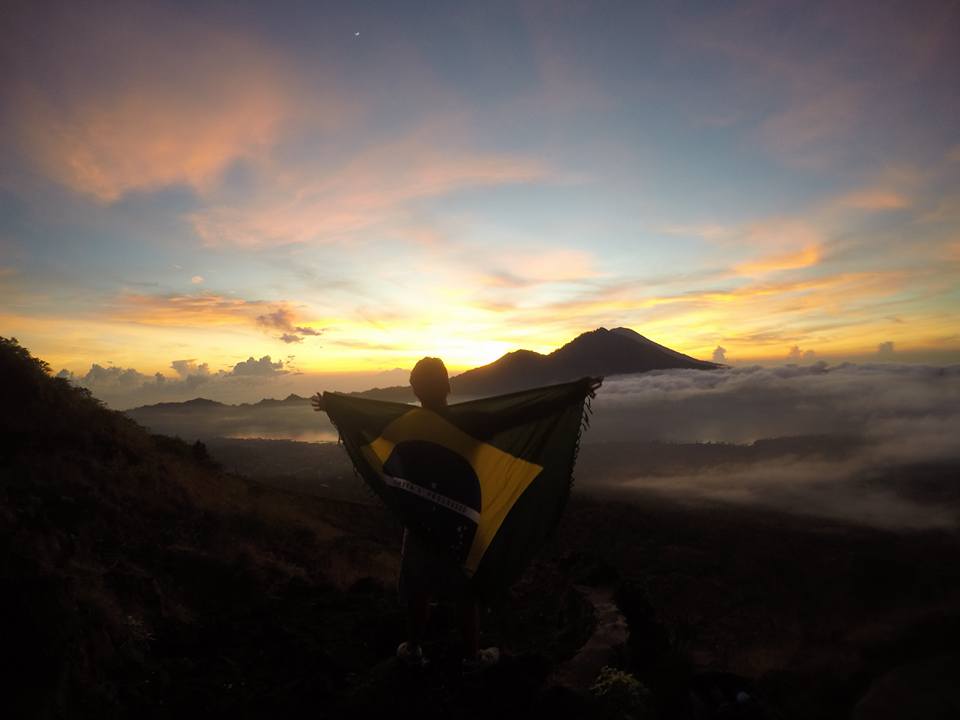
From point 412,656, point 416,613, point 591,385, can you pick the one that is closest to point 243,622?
point 412,656

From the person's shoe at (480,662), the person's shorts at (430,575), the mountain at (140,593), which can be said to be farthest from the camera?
the person's shorts at (430,575)

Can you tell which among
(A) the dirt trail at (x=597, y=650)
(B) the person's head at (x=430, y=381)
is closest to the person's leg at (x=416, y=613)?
(A) the dirt trail at (x=597, y=650)

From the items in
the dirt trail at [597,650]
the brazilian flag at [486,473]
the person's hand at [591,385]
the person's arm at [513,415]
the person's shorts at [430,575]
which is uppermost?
the person's hand at [591,385]

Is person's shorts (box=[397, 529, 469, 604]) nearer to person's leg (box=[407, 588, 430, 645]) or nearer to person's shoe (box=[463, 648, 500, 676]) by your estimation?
person's leg (box=[407, 588, 430, 645])

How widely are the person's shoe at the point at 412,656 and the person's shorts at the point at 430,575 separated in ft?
1.74

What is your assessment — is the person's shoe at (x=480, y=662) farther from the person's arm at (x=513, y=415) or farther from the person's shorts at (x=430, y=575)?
the person's arm at (x=513, y=415)

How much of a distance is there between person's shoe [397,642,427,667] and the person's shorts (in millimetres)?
531

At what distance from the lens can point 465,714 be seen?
4.73 metres

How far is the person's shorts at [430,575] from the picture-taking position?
17.4ft

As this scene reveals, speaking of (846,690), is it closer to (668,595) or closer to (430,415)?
(668,595)

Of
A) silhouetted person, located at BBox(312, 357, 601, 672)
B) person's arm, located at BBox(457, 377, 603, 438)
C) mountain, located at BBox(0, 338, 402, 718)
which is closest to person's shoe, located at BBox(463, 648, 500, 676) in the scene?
silhouetted person, located at BBox(312, 357, 601, 672)

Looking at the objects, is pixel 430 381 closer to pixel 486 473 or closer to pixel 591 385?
pixel 486 473

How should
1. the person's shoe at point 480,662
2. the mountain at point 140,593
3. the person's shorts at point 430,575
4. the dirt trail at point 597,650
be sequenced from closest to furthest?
the mountain at point 140,593, the person's shoe at point 480,662, the person's shorts at point 430,575, the dirt trail at point 597,650

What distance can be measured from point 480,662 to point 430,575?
3.36ft
